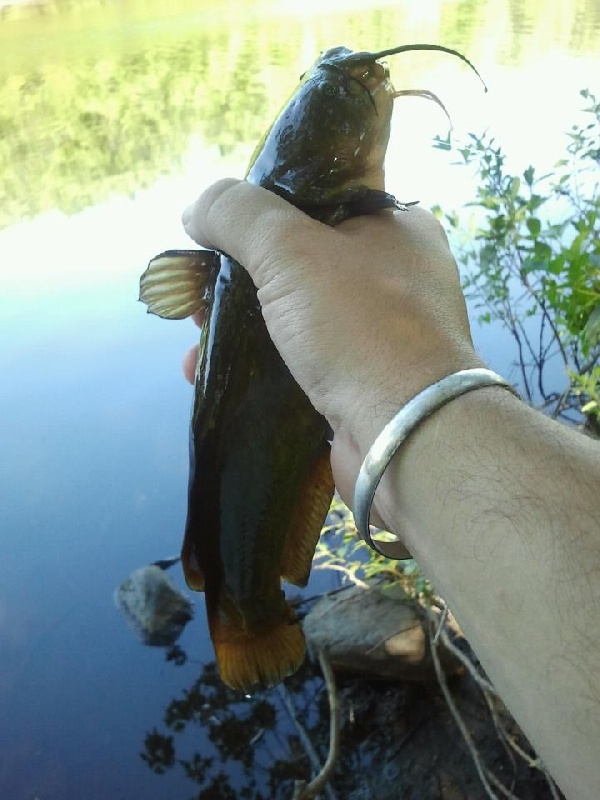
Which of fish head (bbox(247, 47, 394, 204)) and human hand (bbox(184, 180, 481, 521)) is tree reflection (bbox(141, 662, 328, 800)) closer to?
human hand (bbox(184, 180, 481, 521))

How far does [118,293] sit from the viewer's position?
4477 mm

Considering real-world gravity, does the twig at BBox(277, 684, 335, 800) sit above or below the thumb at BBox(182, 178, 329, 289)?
below

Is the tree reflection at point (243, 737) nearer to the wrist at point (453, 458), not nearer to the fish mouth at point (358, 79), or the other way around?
the wrist at point (453, 458)

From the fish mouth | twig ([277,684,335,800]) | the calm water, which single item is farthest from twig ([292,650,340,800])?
the fish mouth

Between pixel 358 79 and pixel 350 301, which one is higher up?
pixel 358 79

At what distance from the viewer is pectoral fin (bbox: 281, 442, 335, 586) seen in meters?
1.44

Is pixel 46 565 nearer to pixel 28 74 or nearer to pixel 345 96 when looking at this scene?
pixel 345 96

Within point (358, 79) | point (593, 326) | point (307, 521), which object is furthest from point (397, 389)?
point (593, 326)

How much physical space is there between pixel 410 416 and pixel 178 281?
2.17 feet

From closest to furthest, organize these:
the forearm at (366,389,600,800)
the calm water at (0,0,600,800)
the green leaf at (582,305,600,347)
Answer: the forearm at (366,389,600,800)
the green leaf at (582,305,600,347)
the calm water at (0,0,600,800)

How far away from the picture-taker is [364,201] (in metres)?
1.30

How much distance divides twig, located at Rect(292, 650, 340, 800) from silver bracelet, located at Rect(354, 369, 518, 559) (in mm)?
1506

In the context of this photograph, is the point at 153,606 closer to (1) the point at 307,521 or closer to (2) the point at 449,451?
(1) the point at 307,521

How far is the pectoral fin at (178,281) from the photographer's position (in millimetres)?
1376
